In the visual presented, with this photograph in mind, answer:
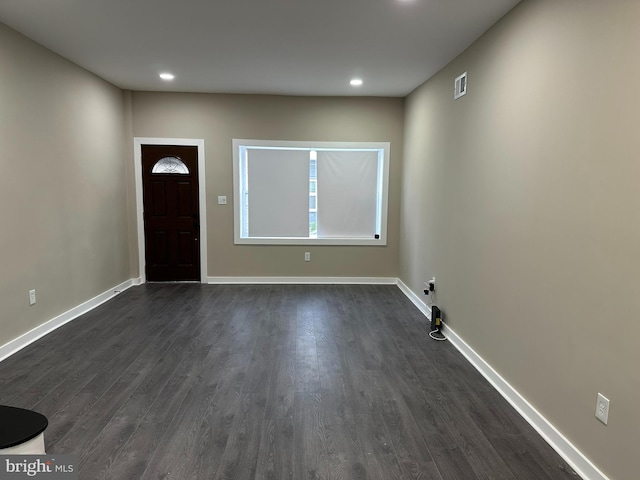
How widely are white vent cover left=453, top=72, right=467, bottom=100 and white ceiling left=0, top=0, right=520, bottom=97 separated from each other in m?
0.24

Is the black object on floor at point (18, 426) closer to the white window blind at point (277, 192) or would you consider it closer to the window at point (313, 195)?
the window at point (313, 195)

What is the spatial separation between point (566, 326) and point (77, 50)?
→ 14.7 ft

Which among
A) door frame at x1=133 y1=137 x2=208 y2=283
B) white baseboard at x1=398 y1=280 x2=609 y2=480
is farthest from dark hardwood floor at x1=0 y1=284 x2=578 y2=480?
door frame at x1=133 y1=137 x2=208 y2=283

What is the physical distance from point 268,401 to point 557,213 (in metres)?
2.07

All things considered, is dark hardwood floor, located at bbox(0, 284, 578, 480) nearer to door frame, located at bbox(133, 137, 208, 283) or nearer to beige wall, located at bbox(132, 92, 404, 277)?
door frame, located at bbox(133, 137, 208, 283)

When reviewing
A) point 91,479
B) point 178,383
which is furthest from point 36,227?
point 91,479

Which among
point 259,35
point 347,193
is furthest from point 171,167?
point 259,35

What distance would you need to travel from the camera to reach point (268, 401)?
2516 millimetres

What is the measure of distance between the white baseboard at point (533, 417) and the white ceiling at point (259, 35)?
8.35 ft

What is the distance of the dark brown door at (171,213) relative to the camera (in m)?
5.34

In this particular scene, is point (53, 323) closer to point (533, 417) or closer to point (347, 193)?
point (347, 193)

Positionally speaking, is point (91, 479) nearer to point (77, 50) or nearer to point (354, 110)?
point (77, 50)

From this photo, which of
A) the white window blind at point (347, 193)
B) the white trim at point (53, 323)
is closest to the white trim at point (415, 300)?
the white window blind at point (347, 193)

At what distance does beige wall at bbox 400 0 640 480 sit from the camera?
1678 mm
